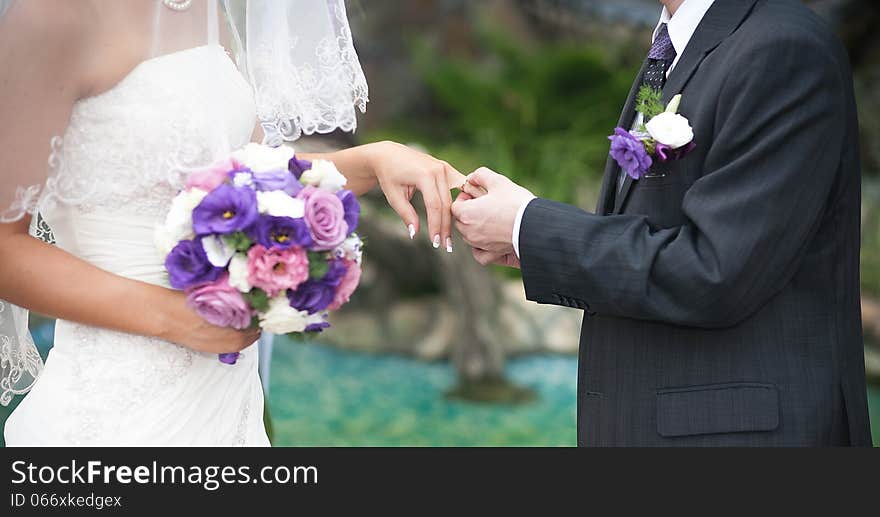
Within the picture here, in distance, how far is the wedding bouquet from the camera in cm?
181

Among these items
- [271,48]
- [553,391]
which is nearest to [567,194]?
[553,391]

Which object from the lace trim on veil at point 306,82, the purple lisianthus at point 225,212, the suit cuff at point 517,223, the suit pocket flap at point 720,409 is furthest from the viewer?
the lace trim on veil at point 306,82

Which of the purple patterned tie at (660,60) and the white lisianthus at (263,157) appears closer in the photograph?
the white lisianthus at (263,157)

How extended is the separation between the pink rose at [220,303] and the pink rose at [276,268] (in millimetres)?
54

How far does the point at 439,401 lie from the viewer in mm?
6875

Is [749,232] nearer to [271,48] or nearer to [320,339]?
[271,48]

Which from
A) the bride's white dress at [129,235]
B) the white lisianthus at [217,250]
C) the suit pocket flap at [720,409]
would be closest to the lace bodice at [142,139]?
the bride's white dress at [129,235]

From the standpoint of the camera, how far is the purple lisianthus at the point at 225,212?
70.7 inches

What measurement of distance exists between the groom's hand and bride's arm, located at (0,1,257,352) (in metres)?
0.56

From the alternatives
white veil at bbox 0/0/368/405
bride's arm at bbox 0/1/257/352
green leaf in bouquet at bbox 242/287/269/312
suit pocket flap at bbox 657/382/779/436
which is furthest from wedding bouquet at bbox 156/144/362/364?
suit pocket flap at bbox 657/382/779/436

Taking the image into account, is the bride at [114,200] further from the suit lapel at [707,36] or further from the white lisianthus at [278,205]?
the suit lapel at [707,36]

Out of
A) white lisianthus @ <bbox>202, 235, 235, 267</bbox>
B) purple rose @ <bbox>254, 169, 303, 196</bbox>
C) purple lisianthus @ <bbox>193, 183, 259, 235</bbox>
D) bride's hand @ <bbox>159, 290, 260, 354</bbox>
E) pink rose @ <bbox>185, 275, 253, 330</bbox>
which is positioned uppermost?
purple rose @ <bbox>254, 169, 303, 196</bbox>

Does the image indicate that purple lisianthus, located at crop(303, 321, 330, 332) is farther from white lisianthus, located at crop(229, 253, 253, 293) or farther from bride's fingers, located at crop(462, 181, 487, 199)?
bride's fingers, located at crop(462, 181, 487, 199)

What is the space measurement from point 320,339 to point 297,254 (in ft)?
20.5
